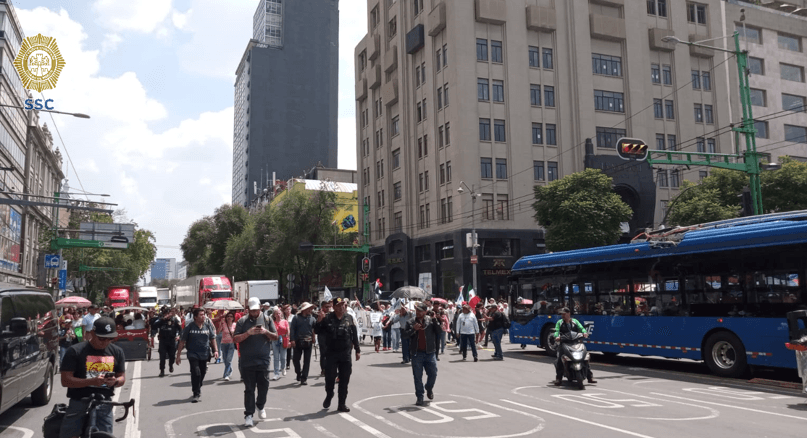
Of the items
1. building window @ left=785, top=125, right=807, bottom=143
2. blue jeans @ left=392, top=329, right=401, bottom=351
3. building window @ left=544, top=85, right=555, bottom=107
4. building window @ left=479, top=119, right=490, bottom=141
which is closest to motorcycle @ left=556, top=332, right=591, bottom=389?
blue jeans @ left=392, top=329, right=401, bottom=351

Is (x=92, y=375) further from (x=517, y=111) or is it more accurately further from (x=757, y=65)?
(x=757, y=65)

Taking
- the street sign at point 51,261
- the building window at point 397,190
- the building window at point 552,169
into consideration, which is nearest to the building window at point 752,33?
the building window at point 552,169

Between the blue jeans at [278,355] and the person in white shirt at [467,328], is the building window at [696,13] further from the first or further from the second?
the blue jeans at [278,355]

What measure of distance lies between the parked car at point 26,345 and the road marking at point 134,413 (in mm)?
1526

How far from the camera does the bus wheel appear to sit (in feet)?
44.9

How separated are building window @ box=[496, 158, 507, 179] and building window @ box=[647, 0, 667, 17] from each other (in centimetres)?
1978

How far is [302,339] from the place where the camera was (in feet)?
47.9

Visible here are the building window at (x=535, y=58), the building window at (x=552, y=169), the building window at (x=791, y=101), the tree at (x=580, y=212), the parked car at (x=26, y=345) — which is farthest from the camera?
the building window at (x=791, y=101)

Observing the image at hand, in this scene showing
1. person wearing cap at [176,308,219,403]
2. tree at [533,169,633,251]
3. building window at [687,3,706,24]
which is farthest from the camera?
building window at [687,3,706,24]

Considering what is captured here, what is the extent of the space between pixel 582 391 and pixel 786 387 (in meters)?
3.99

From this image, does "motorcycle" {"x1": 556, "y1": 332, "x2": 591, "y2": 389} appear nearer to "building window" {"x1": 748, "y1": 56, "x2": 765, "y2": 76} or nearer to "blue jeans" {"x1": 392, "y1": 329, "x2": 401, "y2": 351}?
"blue jeans" {"x1": 392, "y1": 329, "x2": 401, "y2": 351}

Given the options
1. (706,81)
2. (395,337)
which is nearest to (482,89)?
(706,81)

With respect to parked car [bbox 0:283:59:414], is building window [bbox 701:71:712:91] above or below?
above

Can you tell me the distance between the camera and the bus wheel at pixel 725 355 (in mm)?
13672
